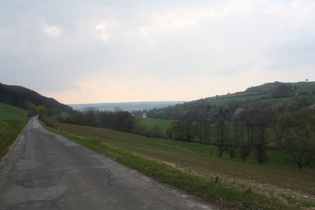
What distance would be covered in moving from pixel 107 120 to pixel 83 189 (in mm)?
110919

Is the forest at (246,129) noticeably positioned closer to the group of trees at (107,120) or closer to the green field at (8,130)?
the group of trees at (107,120)

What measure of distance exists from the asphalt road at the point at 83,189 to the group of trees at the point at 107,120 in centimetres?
9583

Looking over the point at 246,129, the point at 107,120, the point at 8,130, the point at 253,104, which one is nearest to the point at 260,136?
the point at 246,129

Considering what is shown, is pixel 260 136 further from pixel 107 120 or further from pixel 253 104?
pixel 253 104

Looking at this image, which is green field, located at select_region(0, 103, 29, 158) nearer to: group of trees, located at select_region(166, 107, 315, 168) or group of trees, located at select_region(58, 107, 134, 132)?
group of trees, located at select_region(166, 107, 315, 168)

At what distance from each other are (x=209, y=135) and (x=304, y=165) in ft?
112

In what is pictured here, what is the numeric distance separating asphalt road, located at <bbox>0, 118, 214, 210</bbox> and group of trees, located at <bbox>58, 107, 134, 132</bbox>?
95826mm

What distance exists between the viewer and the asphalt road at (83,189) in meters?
6.86

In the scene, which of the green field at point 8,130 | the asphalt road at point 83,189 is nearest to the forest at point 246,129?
the green field at point 8,130

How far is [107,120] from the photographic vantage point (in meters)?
117

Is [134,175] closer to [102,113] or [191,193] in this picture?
[191,193]

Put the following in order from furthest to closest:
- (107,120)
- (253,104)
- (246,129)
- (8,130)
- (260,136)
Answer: (253,104), (107,120), (246,129), (260,136), (8,130)

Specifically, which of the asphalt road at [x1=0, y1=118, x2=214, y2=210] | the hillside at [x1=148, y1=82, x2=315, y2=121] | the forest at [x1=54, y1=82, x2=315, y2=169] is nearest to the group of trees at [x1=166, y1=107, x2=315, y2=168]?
the forest at [x1=54, y1=82, x2=315, y2=169]

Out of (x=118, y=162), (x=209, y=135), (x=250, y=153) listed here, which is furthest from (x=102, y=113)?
(x=118, y=162)
